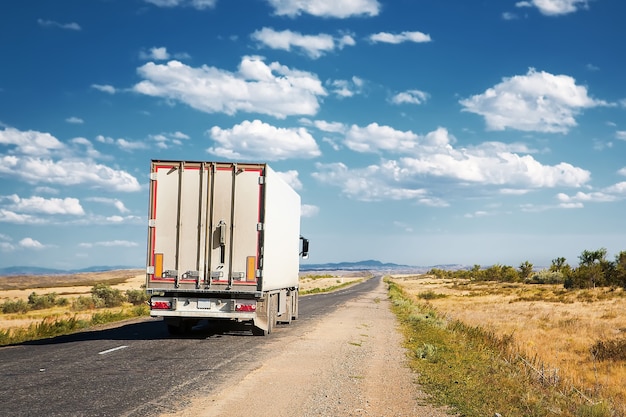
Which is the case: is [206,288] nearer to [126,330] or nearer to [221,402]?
[126,330]

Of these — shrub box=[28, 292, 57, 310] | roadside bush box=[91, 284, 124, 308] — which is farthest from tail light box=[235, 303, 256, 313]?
shrub box=[28, 292, 57, 310]

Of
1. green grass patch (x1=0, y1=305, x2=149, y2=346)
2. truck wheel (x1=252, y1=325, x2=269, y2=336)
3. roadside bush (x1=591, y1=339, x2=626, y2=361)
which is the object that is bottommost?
roadside bush (x1=591, y1=339, x2=626, y2=361)

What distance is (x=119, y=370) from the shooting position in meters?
10.7

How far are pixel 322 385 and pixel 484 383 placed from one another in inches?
108

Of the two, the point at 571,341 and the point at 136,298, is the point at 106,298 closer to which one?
the point at 136,298

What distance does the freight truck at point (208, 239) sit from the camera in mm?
15406

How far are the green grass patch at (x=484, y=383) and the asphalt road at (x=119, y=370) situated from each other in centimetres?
355

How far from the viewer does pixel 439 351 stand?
14.4m

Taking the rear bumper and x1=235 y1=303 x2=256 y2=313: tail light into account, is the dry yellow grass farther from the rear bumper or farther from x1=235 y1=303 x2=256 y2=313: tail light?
x1=235 y1=303 x2=256 y2=313: tail light

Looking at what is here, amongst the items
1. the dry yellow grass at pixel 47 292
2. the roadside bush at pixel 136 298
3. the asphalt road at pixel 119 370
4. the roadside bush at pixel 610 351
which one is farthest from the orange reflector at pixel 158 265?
the roadside bush at pixel 136 298

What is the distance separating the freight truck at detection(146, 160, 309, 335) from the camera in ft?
50.5

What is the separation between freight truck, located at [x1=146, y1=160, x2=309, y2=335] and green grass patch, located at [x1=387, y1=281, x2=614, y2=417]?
15.5ft

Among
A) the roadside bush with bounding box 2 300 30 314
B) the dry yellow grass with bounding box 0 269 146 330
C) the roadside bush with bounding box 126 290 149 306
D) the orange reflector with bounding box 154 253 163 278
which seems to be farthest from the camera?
the roadside bush with bounding box 126 290 149 306

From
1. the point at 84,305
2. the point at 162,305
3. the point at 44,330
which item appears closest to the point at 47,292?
the point at 84,305
